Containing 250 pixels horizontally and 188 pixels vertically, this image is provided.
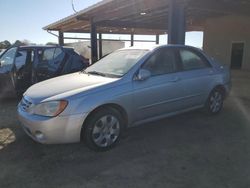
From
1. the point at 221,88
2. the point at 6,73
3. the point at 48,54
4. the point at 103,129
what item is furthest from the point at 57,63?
the point at 221,88

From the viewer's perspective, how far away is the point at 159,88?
4.38 meters

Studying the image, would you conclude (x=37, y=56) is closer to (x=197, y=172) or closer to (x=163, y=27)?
(x=197, y=172)

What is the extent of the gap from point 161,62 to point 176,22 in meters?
3.09

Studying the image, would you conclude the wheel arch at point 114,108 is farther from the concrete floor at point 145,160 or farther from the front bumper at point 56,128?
the concrete floor at point 145,160

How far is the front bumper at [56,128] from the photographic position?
3.49m

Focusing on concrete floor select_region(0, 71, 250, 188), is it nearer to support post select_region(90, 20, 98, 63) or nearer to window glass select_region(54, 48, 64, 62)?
window glass select_region(54, 48, 64, 62)

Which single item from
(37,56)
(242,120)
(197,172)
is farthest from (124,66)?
(37,56)

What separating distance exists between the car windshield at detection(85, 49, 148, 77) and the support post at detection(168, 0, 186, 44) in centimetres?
270

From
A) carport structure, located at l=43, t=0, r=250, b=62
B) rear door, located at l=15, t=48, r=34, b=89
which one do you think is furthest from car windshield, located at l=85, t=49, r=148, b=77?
rear door, located at l=15, t=48, r=34, b=89

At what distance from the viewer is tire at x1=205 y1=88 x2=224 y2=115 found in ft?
18.0

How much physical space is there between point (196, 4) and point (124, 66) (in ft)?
16.2

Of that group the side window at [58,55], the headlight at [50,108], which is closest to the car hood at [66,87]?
the headlight at [50,108]

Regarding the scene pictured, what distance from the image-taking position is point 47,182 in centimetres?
306

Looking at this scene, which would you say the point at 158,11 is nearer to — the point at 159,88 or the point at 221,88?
the point at 221,88
